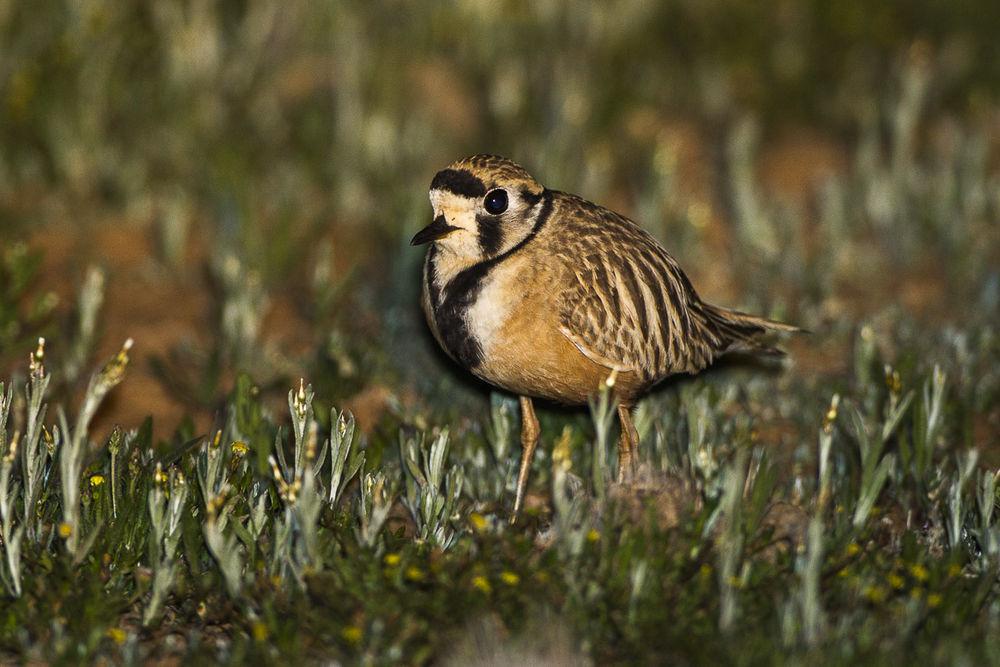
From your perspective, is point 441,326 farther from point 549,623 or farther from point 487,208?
point 549,623

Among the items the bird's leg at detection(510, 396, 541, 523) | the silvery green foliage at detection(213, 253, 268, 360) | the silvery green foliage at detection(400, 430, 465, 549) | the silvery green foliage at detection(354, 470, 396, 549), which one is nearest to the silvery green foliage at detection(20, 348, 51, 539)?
the silvery green foliage at detection(354, 470, 396, 549)

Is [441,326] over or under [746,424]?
over

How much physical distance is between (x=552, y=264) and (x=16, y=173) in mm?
4669

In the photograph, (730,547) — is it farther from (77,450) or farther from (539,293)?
(77,450)

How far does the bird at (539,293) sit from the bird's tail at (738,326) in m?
0.33

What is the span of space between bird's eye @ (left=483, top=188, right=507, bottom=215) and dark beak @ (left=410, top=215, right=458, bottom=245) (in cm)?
14

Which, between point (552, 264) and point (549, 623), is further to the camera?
point (552, 264)

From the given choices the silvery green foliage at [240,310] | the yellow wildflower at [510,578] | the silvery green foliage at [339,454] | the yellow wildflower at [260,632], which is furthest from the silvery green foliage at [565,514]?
the silvery green foliage at [240,310]

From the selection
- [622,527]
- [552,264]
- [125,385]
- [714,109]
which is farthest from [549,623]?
[714,109]

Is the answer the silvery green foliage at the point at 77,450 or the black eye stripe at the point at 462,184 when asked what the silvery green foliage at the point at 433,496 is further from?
the silvery green foliage at the point at 77,450

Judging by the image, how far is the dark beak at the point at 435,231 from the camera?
3982 millimetres

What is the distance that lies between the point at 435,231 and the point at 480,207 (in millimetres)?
179

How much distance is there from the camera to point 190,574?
3.83m

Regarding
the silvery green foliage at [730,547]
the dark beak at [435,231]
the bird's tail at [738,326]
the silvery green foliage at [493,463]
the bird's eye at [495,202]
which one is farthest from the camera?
the bird's tail at [738,326]
